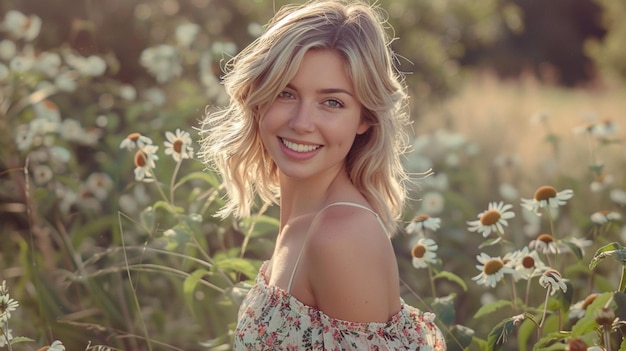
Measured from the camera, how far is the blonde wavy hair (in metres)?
2.06

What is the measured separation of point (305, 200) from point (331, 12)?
441 mm

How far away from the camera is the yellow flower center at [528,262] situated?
2.44 metres

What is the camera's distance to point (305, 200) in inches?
86.5

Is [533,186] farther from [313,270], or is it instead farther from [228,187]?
[313,270]

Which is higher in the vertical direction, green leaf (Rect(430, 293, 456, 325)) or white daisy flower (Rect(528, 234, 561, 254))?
white daisy flower (Rect(528, 234, 561, 254))

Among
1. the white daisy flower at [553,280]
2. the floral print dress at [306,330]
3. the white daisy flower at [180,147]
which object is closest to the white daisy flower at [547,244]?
the white daisy flower at [553,280]

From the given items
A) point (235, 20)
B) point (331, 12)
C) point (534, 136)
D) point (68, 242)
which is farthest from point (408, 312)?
point (534, 136)

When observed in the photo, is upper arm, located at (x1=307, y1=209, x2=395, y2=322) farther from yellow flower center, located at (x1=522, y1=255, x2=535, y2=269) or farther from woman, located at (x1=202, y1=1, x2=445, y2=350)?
yellow flower center, located at (x1=522, y1=255, x2=535, y2=269)

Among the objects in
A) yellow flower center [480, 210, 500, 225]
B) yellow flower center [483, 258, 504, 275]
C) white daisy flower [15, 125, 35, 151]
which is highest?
white daisy flower [15, 125, 35, 151]

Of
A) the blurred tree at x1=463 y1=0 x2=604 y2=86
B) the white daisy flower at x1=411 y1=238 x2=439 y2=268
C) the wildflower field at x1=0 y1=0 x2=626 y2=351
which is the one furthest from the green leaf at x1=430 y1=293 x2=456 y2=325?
the blurred tree at x1=463 y1=0 x2=604 y2=86

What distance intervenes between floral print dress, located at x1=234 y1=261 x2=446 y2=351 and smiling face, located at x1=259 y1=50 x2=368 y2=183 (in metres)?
0.30

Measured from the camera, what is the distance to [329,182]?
219 cm

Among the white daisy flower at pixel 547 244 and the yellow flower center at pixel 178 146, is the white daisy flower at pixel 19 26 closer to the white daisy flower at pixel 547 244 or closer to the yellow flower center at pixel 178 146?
the yellow flower center at pixel 178 146

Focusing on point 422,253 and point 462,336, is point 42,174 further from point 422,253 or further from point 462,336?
point 462,336
